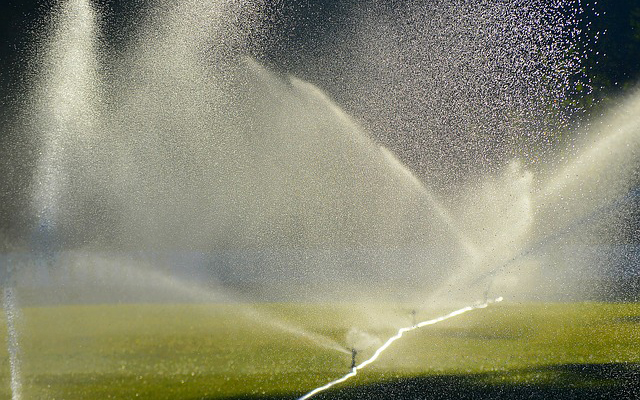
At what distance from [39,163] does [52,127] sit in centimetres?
147

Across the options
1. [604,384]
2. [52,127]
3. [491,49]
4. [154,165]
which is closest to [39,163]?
[52,127]

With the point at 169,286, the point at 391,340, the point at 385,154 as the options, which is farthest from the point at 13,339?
the point at 385,154

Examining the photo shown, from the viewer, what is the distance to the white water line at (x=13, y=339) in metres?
10.0

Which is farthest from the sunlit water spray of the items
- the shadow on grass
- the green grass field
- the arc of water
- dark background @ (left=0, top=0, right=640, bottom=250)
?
the arc of water

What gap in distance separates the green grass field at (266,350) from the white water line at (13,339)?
0.10 meters

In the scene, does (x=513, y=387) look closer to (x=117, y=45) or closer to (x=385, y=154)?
(x=117, y=45)

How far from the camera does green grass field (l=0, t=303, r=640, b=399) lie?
33.9 ft

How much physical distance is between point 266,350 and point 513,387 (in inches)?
143

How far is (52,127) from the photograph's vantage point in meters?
23.0

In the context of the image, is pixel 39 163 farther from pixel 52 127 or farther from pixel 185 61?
pixel 185 61

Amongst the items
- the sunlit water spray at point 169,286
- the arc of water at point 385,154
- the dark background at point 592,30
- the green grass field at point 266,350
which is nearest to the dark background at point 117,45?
the dark background at point 592,30

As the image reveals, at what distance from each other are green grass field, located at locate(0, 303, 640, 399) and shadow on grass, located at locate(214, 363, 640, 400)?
0.06 m

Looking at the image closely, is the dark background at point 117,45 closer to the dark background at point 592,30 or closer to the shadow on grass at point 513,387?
the dark background at point 592,30

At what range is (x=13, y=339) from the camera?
13055 millimetres
